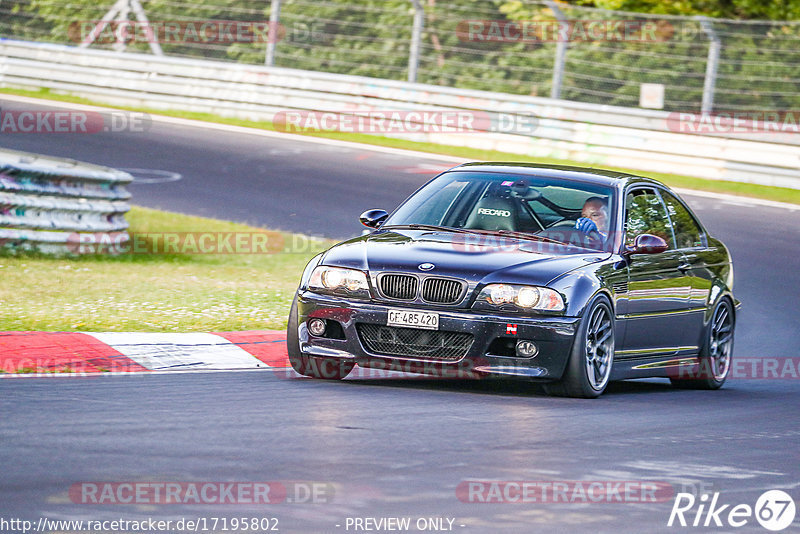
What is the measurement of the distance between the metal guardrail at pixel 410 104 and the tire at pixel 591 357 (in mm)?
13101

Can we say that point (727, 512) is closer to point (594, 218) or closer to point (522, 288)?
point (522, 288)

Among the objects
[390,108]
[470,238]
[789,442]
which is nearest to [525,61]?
[390,108]

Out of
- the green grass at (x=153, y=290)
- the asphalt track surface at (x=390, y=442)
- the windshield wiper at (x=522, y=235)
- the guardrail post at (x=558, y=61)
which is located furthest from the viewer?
the guardrail post at (x=558, y=61)

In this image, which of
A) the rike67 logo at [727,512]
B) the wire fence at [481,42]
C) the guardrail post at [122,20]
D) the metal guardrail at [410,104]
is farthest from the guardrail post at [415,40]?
the rike67 logo at [727,512]

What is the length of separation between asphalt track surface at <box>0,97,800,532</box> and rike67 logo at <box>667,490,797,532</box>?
1.7 inches

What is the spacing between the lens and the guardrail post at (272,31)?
25328 mm

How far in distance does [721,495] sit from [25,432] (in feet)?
9.73

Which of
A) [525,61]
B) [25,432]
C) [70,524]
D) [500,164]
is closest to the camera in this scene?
[70,524]

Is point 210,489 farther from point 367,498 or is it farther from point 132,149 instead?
point 132,149

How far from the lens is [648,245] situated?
9.09 metres

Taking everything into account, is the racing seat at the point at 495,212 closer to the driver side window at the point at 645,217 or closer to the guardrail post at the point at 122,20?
the driver side window at the point at 645,217

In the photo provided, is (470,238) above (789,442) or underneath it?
above

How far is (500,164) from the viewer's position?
32.4ft

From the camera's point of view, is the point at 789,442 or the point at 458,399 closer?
the point at 789,442
